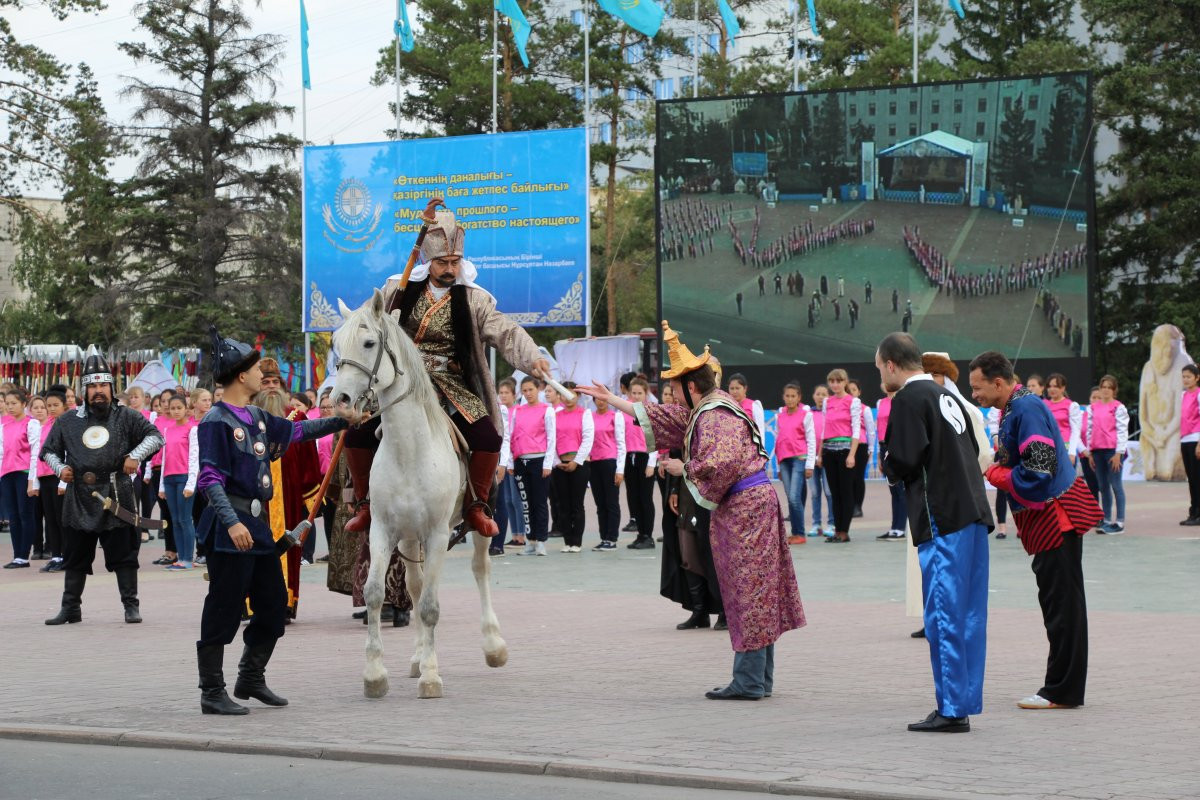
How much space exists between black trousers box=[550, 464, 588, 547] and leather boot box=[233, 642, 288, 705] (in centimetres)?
1091

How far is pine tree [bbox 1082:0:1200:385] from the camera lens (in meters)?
45.8

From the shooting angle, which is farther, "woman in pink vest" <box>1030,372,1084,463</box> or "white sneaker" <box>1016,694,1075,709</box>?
"woman in pink vest" <box>1030,372,1084,463</box>

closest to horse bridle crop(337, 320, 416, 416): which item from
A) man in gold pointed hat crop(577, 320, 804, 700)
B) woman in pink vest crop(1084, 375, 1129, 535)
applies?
man in gold pointed hat crop(577, 320, 804, 700)

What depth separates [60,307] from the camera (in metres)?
59.2

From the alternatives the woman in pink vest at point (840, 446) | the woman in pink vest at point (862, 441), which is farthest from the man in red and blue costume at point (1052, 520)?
the woman in pink vest at point (862, 441)

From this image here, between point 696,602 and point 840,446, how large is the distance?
8.50 m

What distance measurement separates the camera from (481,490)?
10188 millimetres

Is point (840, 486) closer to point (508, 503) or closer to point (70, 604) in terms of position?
point (508, 503)

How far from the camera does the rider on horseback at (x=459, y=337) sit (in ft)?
33.1

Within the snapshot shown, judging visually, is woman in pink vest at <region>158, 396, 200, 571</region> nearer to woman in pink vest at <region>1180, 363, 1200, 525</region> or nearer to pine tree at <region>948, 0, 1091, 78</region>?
woman in pink vest at <region>1180, 363, 1200, 525</region>

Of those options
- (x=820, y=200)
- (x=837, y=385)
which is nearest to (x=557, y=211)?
(x=820, y=200)

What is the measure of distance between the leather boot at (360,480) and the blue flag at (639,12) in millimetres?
29448

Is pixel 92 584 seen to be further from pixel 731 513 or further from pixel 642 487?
pixel 731 513

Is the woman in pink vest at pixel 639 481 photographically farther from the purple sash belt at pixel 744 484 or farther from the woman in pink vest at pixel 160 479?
the purple sash belt at pixel 744 484
